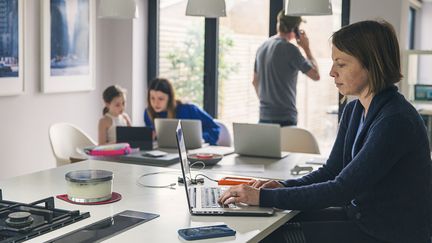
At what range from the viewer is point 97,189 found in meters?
2.09

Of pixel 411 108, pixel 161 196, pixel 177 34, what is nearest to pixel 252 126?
pixel 161 196

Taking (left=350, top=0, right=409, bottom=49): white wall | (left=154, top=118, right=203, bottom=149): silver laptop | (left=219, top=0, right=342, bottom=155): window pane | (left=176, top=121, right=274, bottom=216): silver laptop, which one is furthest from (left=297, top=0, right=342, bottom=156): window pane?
(left=176, top=121, right=274, bottom=216): silver laptop

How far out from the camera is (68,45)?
4.82 meters

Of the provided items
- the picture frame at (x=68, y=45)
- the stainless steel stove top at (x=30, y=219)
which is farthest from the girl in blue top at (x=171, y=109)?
the stainless steel stove top at (x=30, y=219)

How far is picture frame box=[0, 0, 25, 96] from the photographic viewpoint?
13.6ft

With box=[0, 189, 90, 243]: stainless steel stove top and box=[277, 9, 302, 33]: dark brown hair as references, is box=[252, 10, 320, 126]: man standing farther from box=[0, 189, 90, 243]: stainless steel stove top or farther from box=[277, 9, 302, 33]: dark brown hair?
box=[0, 189, 90, 243]: stainless steel stove top

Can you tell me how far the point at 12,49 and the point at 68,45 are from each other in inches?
25.5

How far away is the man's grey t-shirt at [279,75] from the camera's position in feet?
14.8

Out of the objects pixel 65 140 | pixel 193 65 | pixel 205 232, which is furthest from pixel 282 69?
pixel 205 232

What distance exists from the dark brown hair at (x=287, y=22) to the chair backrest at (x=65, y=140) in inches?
66.9

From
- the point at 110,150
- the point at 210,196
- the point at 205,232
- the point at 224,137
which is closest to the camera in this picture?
the point at 205,232

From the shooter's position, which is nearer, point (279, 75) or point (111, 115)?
point (111, 115)

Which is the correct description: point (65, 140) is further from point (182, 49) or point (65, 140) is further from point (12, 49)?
point (182, 49)

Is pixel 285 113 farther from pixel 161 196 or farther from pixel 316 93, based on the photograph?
pixel 161 196
